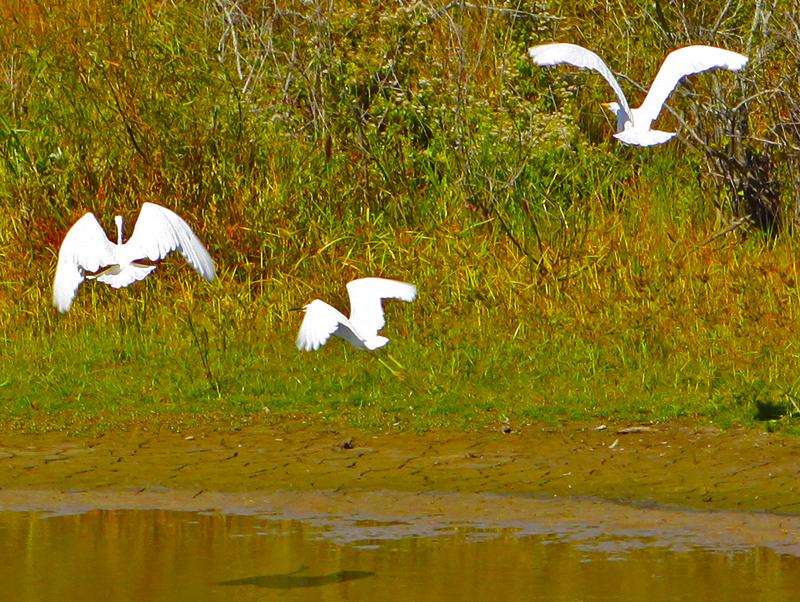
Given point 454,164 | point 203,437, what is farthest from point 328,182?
point 203,437

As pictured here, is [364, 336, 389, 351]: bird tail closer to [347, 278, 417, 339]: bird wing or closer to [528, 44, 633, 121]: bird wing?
[347, 278, 417, 339]: bird wing

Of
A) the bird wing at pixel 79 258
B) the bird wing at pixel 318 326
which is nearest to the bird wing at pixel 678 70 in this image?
the bird wing at pixel 318 326

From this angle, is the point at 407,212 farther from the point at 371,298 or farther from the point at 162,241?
the point at 162,241

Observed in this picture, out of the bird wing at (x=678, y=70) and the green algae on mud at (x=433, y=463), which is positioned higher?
the bird wing at (x=678, y=70)

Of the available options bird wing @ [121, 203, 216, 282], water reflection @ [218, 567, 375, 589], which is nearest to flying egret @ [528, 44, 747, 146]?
bird wing @ [121, 203, 216, 282]

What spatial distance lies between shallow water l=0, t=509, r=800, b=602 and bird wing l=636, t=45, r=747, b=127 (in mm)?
1891

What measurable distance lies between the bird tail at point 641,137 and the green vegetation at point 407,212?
1.33 m

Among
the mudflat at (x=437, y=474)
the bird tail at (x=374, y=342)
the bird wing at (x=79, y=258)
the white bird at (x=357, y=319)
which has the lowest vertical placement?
the mudflat at (x=437, y=474)

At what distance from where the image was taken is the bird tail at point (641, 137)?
5344 mm

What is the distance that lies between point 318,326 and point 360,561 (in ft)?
3.74

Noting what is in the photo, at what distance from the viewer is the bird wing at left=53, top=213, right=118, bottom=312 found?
548 centimetres

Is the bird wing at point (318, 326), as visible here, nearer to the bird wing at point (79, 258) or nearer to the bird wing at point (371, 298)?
the bird wing at point (371, 298)

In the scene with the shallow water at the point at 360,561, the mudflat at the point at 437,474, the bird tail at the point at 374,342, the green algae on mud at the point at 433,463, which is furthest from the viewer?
the bird tail at the point at 374,342

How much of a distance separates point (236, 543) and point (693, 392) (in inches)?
99.8
